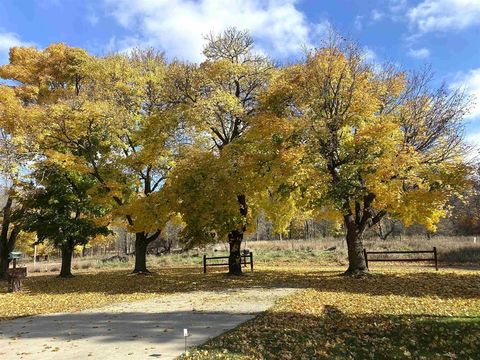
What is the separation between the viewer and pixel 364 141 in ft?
55.5

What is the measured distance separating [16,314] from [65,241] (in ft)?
40.7

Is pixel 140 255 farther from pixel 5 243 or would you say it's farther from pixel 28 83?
pixel 28 83

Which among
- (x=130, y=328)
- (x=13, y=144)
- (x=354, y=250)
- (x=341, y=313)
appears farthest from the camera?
(x=13, y=144)

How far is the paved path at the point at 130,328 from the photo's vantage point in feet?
23.8

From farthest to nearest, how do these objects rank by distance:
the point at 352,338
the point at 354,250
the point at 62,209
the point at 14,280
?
the point at 62,209 → the point at 354,250 → the point at 14,280 → the point at 352,338

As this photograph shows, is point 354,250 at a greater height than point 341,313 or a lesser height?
greater

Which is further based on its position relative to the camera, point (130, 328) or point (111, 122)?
point (111, 122)

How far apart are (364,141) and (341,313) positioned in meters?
8.56

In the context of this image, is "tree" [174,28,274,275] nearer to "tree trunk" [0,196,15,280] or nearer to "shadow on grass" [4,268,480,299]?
"shadow on grass" [4,268,480,299]

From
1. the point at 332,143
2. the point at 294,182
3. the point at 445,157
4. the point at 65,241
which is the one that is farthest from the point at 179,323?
the point at 65,241

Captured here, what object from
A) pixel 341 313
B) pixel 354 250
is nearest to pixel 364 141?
pixel 354 250

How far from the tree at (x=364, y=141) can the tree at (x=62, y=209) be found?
1262 cm

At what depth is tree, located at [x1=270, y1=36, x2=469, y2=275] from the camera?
16.8 metres

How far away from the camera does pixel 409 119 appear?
61.3 ft
